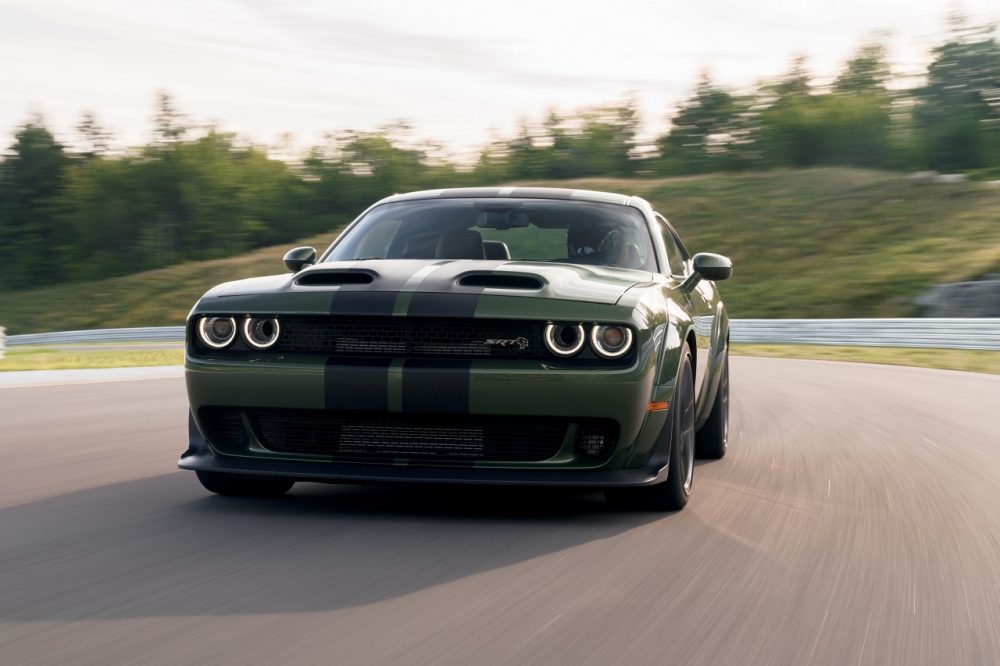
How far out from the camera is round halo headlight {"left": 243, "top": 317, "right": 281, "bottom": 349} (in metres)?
4.82

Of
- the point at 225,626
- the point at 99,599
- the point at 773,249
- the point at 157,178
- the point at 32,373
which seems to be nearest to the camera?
the point at 225,626

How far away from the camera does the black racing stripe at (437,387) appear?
14.9 feet

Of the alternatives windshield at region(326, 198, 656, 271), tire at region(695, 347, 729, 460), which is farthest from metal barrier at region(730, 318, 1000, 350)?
windshield at region(326, 198, 656, 271)

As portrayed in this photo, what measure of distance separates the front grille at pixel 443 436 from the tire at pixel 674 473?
0.31m

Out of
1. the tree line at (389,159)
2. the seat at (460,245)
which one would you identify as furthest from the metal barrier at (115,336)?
the tree line at (389,159)

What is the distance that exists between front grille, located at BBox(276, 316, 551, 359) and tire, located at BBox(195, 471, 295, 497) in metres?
0.87

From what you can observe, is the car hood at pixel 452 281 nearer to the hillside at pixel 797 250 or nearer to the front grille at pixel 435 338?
the front grille at pixel 435 338

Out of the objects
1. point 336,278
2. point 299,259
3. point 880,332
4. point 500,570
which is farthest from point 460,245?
point 880,332

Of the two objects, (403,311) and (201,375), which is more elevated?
(403,311)

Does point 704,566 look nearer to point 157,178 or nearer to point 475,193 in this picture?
point 475,193

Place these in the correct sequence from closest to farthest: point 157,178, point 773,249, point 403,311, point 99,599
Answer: point 99,599 < point 403,311 < point 773,249 < point 157,178

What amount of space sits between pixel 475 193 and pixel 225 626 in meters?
3.56

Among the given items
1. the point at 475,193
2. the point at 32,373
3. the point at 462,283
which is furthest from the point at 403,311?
the point at 32,373

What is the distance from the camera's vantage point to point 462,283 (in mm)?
4805
